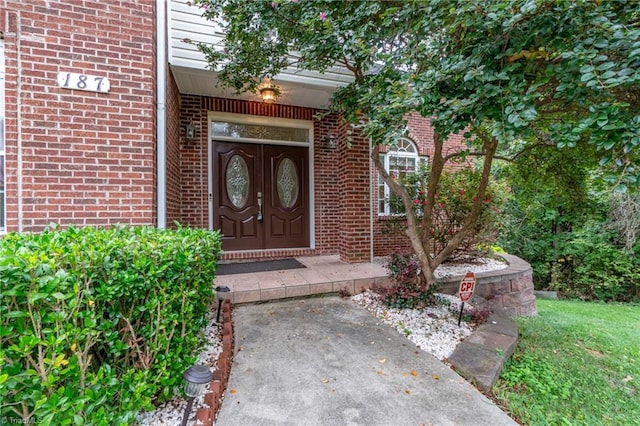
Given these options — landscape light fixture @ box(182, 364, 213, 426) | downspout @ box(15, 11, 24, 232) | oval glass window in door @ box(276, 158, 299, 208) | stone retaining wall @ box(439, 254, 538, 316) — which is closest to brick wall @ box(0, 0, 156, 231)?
downspout @ box(15, 11, 24, 232)

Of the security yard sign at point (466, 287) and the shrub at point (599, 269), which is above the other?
the security yard sign at point (466, 287)

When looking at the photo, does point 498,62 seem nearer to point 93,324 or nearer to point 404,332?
point 404,332

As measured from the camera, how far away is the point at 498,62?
79.6 inches

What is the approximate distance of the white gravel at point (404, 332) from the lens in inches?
67.7

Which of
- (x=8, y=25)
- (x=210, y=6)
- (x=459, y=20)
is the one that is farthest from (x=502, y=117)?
(x=8, y=25)

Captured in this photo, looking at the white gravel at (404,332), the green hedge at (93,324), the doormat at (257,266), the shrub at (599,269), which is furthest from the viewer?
the shrub at (599,269)

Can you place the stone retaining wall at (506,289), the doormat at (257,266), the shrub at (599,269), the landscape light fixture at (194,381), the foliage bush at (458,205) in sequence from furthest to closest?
the shrub at (599,269) → the foliage bush at (458,205) → the doormat at (257,266) → the stone retaining wall at (506,289) → the landscape light fixture at (194,381)

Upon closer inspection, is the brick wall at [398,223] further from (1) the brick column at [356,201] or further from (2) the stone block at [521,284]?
(2) the stone block at [521,284]

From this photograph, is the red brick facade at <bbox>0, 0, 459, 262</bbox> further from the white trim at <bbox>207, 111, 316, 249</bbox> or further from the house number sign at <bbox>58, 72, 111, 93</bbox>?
the white trim at <bbox>207, 111, 316, 249</bbox>

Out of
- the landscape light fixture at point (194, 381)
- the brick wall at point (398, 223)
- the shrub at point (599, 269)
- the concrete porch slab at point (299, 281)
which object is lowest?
the shrub at point (599, 269)

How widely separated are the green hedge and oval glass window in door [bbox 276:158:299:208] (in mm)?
3606

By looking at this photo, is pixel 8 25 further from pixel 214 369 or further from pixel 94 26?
pixel 214 369

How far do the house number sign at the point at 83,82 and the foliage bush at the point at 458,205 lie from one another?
13.8 feet

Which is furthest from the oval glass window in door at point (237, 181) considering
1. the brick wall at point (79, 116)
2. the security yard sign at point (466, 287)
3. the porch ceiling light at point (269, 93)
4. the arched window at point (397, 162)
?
the security yard sign at point (466, 287)
